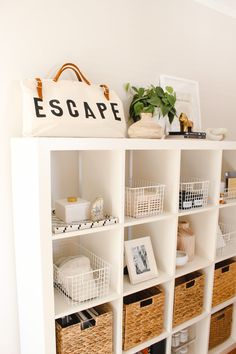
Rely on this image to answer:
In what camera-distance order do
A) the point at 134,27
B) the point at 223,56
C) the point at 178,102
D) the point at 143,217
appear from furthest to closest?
1. the point at 223,56
2. the point at 178,102
3. the point at 134,27
4. the point at 143,217

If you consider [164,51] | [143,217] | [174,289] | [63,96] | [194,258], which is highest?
[164,51]

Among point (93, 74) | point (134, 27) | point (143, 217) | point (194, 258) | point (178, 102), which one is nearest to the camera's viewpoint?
point (143, 217)

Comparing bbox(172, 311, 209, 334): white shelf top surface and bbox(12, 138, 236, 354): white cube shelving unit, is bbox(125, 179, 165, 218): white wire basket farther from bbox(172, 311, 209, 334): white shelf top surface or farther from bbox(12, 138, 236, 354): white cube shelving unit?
bbox(172, 311, 209, 334): white shelf top surface

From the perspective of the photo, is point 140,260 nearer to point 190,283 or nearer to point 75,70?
point 190,283

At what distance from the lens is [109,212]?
138 cm

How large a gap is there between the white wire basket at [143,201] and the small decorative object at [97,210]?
19cm

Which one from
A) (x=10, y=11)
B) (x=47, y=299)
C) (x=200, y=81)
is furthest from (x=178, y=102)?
(x=47, y=299)

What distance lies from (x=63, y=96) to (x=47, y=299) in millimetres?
860

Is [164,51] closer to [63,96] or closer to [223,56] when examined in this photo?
[223,56]

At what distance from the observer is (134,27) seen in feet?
5.53

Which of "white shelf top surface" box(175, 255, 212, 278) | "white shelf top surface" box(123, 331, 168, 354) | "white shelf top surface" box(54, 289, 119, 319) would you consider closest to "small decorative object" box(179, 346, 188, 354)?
"white shelf top surface" box(123, 331, 168, 354)

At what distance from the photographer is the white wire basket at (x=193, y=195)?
5.27 ft

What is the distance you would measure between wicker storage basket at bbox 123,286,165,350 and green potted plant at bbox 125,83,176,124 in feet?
3.28

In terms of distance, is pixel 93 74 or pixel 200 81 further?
pixel 200 81
